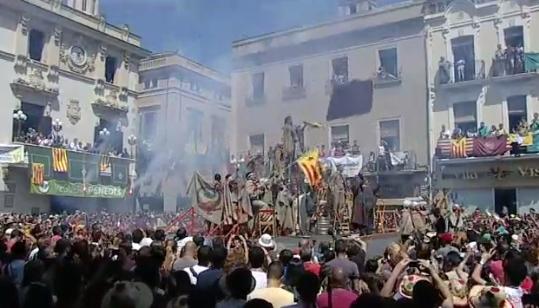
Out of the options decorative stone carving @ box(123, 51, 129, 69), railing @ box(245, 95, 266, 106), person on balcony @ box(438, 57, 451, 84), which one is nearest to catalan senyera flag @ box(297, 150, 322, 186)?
person on balcony @ box(438, 57, 451, 84)

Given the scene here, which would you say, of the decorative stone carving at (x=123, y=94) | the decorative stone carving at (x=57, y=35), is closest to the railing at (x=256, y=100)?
the decorative stone carving at (x=123, y=94)

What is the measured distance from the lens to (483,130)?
26.4m

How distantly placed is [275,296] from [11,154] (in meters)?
25.8

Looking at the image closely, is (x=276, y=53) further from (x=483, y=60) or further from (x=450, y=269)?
(x=450, y=269)

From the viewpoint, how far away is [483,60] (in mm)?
27172

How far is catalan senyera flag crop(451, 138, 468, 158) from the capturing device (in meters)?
26.4

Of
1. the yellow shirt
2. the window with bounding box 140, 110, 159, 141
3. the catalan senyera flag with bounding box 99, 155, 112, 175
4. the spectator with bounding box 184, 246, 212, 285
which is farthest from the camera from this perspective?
the window with bounding box 140, 110, 159, 141

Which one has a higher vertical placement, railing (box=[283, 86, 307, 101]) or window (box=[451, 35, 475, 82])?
window (box=[451, 35, 475, 82])

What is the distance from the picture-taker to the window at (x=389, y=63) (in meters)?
29.7

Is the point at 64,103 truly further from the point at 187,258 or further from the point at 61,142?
the point at 187,258

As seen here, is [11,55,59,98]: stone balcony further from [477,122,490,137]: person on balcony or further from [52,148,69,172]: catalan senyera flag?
[477,122,490,137]: person on balcony

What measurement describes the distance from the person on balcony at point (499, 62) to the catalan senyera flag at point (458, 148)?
3.45 metres

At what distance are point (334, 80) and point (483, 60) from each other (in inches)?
297

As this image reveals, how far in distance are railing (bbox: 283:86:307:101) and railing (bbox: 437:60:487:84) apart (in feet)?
24.3
